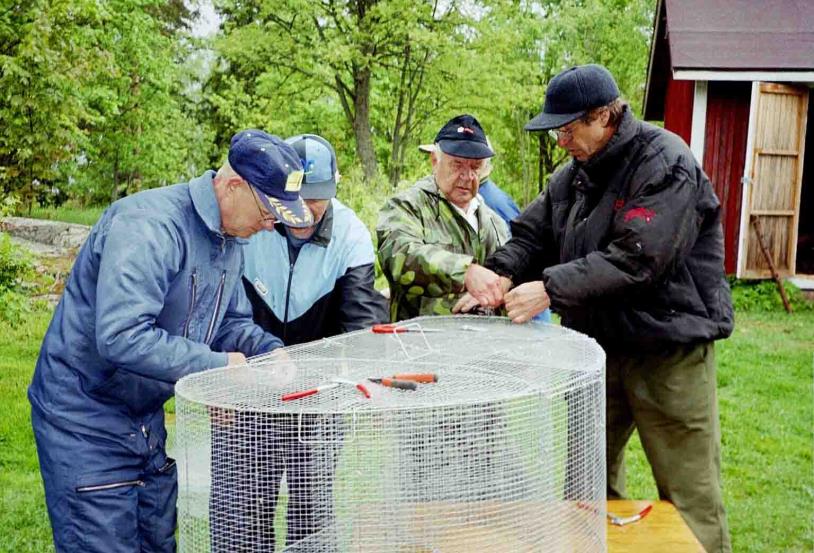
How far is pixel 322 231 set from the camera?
3152 mm

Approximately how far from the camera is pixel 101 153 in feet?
74.5

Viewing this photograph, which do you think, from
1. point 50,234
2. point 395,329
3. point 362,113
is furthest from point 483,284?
point 362,113

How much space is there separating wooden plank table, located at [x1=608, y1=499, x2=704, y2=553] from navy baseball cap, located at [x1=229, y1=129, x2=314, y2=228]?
1.51 metres

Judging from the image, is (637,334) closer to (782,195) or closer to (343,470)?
(343,470)

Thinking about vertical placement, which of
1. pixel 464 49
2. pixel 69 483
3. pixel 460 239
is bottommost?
pixel 69 483

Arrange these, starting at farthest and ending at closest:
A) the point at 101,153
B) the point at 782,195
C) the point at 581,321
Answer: the point at 101,153, the point at 782,195, the point at 581,321

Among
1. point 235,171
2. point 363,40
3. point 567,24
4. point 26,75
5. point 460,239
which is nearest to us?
point 235,171

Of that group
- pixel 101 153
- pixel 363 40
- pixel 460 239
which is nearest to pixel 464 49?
pixel 363 40

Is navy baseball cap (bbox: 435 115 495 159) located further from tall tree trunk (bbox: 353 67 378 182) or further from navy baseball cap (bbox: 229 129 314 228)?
tall tree trunk (bbox: 353 67 378 182)

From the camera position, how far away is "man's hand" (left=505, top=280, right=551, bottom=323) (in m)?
3.02

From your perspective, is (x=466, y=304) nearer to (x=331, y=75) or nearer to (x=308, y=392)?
(x=308, y=392)

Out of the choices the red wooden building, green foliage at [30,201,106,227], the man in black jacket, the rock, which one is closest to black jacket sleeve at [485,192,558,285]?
the man in black jacket

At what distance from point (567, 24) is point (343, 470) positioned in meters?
25.3

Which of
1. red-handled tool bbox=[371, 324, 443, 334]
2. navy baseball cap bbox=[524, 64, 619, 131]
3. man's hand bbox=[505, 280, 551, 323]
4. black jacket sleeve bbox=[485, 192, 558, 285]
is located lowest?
red-handled tool bbox=[371, 324, 443, 334]
